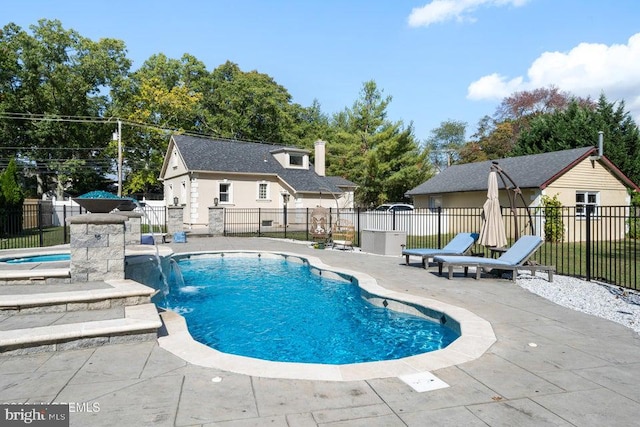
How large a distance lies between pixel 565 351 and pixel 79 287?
705 centimetres

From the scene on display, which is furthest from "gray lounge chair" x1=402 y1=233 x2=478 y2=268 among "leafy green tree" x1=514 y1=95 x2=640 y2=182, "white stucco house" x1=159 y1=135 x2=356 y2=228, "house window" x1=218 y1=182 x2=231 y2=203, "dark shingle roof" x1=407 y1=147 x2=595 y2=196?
"leafy green tree" x1=514 y1=95 x2=640 y2=182

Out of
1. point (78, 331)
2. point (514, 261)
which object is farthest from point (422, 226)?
point (78, 331)

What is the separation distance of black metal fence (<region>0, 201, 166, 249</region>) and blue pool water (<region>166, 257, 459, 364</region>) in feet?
13.3

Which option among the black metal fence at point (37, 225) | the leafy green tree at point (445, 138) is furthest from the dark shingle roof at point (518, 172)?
the leafy green tree at point (445, 138)

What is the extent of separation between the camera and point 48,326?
4.61 meters

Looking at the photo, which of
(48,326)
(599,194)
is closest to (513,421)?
(48,326)

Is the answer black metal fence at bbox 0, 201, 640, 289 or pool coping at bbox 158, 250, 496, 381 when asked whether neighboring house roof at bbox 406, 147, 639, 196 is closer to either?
black metal fence at bbox 0, 201, 640, 289

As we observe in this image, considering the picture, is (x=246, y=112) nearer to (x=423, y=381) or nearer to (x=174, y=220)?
(x=174, y=220)

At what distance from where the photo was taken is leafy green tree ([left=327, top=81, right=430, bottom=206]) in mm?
35688

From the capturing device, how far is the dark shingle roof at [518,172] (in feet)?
68.1

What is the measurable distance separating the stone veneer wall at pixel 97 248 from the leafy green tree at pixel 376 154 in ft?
97.3

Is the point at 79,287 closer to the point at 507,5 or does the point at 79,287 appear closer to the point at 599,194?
the point at 507,5

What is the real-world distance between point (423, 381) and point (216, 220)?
1961cm

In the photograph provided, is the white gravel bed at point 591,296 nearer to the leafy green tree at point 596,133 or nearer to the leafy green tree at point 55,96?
the leafy green tree at point 596,133
